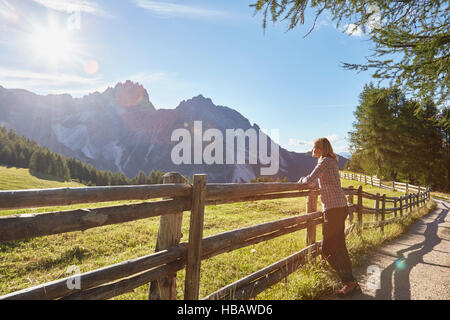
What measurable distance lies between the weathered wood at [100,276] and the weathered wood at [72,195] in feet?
Result: 2.06

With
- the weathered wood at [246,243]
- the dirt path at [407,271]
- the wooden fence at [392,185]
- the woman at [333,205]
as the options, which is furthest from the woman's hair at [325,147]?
the wooden fence at [392,185]

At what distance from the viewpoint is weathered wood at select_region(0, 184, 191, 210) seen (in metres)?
1.69

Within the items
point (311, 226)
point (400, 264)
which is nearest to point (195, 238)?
point (311, 226)

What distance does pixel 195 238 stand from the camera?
9.25ft

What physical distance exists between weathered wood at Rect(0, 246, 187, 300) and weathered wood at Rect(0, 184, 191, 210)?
0.63 metres

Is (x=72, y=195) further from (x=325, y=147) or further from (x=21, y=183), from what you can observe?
(x=21, y=183)

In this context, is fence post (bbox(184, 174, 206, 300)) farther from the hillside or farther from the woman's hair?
the hillside

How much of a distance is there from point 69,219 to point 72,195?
0.21m

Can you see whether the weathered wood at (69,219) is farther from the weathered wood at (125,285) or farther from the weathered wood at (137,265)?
the weathered wood at (125,285)

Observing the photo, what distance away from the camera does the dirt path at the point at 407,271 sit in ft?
13.2

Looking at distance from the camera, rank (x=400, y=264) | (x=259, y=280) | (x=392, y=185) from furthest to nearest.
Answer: (x=392, y=185), (x=400, y=264), (x=259, y=280)
